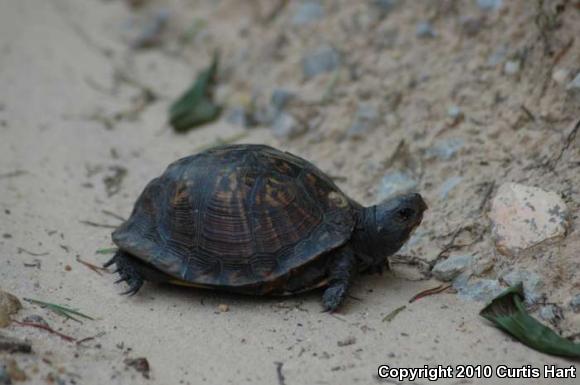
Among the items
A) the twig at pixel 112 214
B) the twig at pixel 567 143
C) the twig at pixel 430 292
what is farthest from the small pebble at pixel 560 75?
the twig at pixel 112 214

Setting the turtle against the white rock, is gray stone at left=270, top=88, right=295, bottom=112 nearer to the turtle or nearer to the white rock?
the turtle

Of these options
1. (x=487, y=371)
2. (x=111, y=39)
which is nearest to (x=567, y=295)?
(x=487, y=371)

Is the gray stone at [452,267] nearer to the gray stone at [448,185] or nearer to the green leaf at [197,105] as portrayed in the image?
the gray stone at [448,185]

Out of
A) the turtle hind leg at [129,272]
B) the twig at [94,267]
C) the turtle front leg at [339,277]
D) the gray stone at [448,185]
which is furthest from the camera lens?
the gray stone at [448,185]

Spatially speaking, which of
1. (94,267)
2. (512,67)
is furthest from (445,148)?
(94,267)

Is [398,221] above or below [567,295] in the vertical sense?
above

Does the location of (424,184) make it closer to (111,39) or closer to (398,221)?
(398,221)
